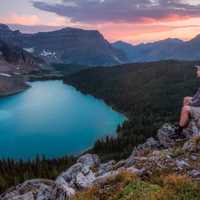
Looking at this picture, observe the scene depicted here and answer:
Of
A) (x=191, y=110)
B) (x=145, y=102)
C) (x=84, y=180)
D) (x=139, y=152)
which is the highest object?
(x=191, y=110)

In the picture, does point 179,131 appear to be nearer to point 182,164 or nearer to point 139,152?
point 139,152

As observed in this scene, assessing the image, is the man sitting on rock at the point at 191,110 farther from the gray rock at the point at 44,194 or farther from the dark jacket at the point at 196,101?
the gray rock at the point at 44,194

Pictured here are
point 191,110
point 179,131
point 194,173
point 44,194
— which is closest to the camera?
point 194,173

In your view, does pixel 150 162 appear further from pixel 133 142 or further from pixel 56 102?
pixel 56 102

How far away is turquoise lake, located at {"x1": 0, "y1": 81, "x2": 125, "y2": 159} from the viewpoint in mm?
89812

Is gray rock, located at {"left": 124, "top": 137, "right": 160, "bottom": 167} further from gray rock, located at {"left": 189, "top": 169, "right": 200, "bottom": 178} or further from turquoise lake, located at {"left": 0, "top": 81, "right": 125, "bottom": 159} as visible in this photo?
turquoise lake, located at {"left": 0, "top": 81, "right": 125, "bottom": 159}

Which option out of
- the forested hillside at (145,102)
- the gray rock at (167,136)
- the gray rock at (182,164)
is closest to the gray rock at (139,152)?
the gray rock at (167,136)

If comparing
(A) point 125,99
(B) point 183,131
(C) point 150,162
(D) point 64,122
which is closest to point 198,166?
(C) point 150,162

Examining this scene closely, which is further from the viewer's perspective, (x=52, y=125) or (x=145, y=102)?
(x=145, y=102)

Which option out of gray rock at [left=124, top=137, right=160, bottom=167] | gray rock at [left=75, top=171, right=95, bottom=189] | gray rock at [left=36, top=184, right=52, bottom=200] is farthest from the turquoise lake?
gray rock at [left=75, top=171, right=95, bottom=189]

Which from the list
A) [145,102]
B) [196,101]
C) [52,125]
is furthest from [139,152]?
[145,102]

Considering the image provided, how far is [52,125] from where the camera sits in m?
114

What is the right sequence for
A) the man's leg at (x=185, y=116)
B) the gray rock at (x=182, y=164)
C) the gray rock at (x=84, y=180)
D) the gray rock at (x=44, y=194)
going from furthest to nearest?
1. the man's leg at (x=185, y=116)
2. the gray rock at (x=44, y=194)
3. the gray rock at (x=84, y=180)
4. the gray rock at (x=182, y=164)

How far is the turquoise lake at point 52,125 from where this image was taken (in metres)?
89.8
